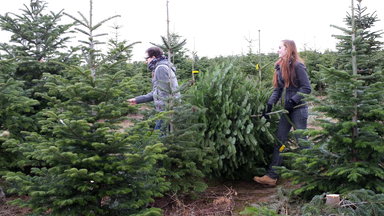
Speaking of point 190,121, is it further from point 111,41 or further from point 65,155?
point 111,41

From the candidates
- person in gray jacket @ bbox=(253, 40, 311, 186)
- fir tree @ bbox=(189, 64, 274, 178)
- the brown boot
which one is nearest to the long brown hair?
person in gray jacket @ bbox=(253, 40, 311, 186)

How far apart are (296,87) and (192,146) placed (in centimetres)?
161

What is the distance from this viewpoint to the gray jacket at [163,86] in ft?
14.4

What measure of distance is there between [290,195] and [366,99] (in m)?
1.31

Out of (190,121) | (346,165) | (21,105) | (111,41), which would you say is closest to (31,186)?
(21,105)

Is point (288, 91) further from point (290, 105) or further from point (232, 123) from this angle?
point (232, 123)

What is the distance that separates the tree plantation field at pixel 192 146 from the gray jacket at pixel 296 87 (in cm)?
23

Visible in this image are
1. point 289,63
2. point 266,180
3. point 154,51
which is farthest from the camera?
point 154,51

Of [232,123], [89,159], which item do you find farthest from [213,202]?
[89,159]

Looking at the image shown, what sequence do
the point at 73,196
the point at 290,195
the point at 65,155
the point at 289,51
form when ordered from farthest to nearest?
the point at 289,51
the point at 290,195
the point at 73,196
the point at 65,155

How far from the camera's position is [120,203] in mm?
3477

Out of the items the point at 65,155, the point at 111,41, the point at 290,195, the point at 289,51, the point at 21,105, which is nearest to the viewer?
the point at 65,155

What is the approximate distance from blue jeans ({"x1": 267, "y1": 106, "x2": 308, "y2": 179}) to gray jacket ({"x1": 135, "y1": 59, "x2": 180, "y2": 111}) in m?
1.51

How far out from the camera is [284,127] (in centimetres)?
484
